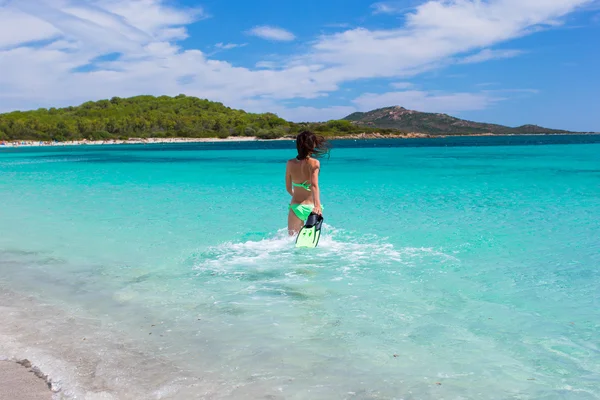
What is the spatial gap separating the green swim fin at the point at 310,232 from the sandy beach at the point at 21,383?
201 inches

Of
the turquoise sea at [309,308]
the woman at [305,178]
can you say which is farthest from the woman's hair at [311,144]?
the turquoise sea at [309,308]

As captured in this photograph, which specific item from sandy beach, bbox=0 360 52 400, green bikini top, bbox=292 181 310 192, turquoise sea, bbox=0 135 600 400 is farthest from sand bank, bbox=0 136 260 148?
sandy beach, bbox=0 360 52 400

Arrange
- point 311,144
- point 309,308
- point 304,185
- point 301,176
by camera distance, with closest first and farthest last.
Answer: point 309,308
point 311,144
point 301,176
point 304,185

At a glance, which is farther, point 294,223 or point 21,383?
point 294,223

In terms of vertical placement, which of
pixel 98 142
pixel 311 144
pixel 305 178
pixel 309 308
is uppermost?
pixel 98 142

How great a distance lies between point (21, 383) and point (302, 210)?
18.3ft

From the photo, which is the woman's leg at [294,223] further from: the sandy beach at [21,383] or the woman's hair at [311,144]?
the sandy beach at [21,383]

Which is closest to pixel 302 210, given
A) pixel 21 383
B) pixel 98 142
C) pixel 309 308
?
A: pixel 309 308

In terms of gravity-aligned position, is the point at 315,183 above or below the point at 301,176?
below

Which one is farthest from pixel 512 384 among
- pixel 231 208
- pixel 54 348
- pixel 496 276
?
pixel 231 208

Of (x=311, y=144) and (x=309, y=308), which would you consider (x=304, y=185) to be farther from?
(x=309, y=308)

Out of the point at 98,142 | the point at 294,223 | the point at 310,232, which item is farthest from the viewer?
the point at 98,142

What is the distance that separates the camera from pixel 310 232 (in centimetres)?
920

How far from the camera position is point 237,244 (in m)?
10.6
